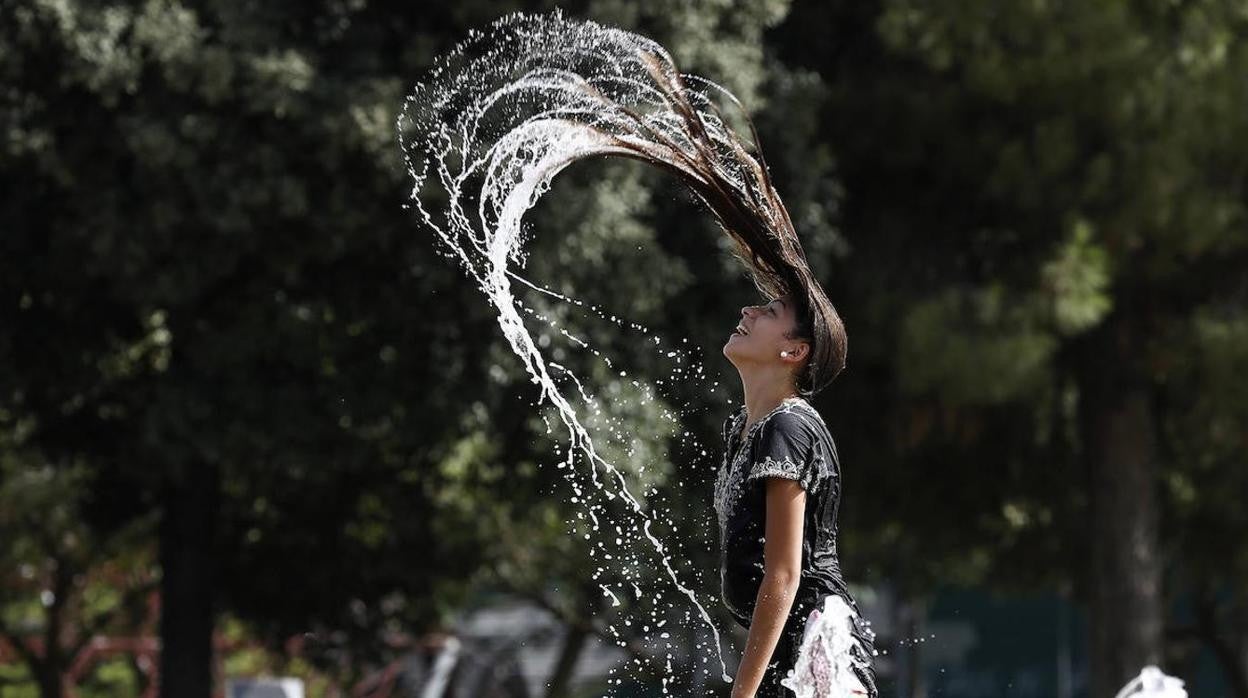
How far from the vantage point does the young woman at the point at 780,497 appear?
391 cm

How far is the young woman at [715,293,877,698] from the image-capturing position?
3.91 m

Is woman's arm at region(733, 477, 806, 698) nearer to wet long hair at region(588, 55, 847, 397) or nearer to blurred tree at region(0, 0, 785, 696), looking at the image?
wet long hair at region(588, 55, 847, 397)

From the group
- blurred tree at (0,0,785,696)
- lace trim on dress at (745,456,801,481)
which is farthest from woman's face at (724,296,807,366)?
blurred tree at (0,0,785,696)

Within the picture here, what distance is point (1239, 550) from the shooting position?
55.9 ft

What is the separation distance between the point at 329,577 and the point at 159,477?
7.63 feet

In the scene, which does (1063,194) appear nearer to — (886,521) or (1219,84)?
(1219,84)

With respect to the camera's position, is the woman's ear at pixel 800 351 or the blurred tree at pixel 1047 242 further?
the blurred tree at pixel 1047 242

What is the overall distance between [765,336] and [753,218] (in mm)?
269

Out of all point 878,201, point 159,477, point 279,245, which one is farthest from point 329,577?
point 878,201

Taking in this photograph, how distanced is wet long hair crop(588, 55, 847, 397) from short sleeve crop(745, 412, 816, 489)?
21cm

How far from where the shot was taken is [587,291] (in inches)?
489

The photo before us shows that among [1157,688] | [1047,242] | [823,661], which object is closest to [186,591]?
[1047,242]

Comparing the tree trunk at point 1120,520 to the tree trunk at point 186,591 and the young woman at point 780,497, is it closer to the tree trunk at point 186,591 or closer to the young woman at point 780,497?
the tree trunk at point 186,591

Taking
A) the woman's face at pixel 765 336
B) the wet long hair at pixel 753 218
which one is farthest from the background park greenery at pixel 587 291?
the woman's face at pixel 765 336
